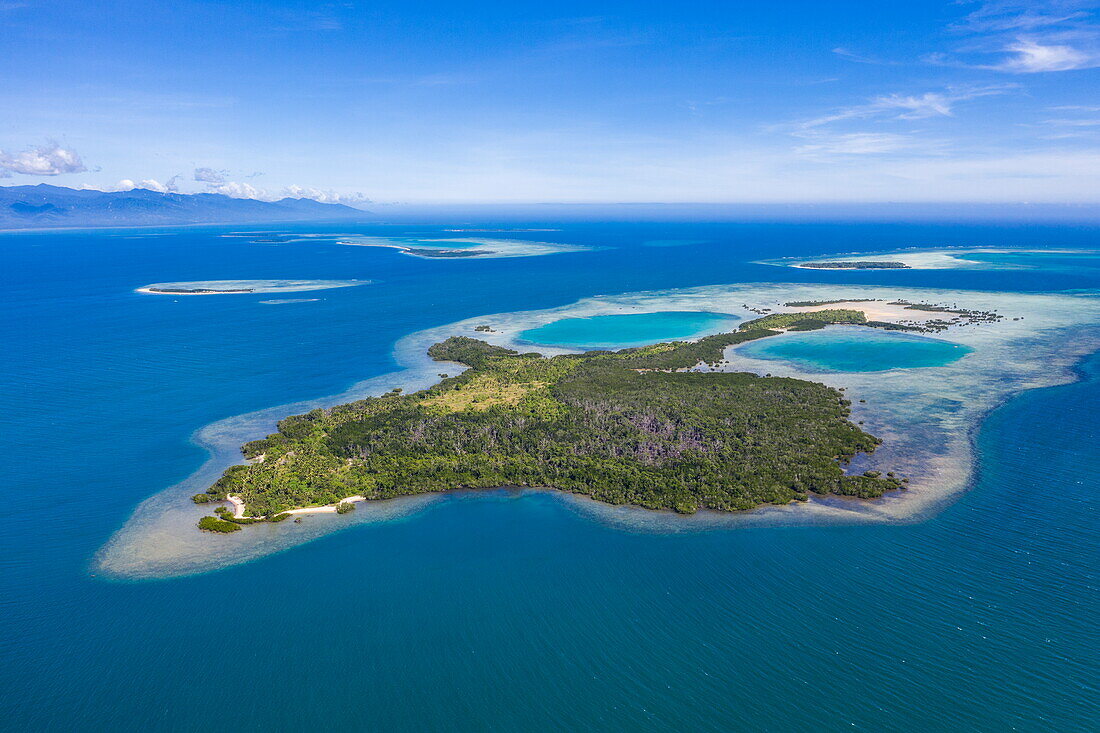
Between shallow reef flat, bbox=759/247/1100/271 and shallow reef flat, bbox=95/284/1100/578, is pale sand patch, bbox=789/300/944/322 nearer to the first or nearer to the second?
shallow reef flat, bbox=95/284/1100/578

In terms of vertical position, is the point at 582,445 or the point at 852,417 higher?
the point at 852,417

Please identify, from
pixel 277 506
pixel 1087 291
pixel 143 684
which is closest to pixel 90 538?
pixel 277 506

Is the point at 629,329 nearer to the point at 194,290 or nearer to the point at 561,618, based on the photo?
the point at 561,618

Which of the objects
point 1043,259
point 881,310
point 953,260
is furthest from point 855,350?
point 1043,259

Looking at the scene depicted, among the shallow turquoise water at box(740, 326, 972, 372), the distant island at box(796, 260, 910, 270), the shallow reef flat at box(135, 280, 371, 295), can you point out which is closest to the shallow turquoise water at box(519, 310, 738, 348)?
the shallow turquoise water at box(740, 326, 972, 372)

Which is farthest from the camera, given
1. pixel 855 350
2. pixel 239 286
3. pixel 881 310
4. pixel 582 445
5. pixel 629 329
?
pixel 239 286

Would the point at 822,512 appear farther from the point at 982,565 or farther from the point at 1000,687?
the point at 1000,687
